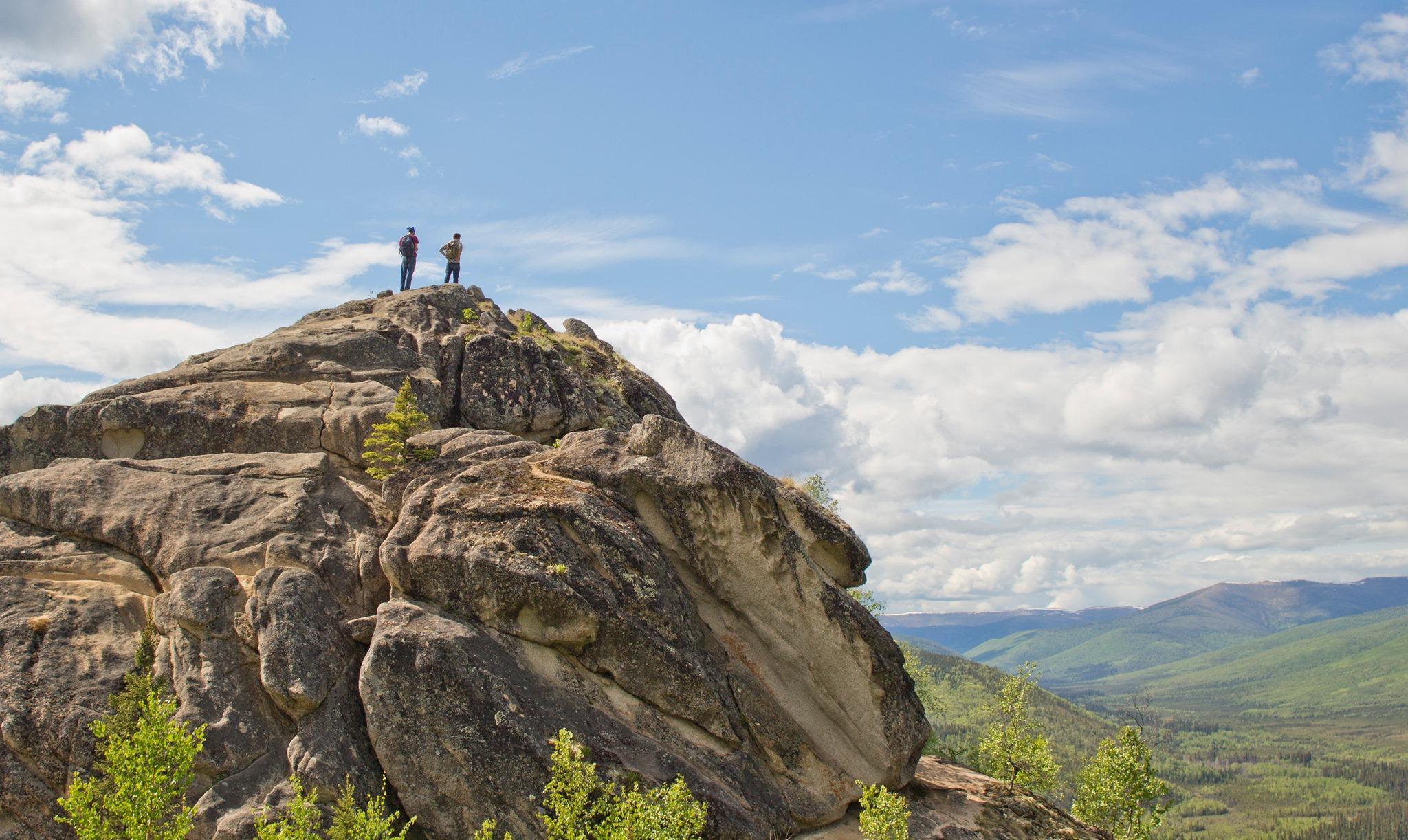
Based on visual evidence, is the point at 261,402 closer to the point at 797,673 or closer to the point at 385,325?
the point at 385,325

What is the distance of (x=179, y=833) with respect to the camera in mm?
22688

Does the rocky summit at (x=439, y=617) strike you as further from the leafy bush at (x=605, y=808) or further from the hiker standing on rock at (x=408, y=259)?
the hiker standing on rock at (x=408, y=259)

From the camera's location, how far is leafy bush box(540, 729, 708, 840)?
2433cm

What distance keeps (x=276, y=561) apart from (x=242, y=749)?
6.61m

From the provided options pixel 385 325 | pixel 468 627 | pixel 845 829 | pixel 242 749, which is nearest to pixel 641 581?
pixel 468 627

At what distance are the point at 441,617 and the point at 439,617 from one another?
41 millimetres

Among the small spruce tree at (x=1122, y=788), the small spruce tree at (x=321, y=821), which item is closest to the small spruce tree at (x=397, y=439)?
the small spruce tree at (x=321, y=821)

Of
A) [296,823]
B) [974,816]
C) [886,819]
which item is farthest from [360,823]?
[974,816]

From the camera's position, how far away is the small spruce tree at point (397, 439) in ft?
117

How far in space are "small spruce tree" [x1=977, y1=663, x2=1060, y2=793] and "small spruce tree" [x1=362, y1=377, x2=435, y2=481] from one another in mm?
35716

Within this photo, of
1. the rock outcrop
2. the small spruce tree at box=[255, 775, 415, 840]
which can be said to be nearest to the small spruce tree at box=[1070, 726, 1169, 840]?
the rock outcrop

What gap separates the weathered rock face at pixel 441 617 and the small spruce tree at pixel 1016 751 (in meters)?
24.0

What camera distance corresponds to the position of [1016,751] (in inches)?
2130

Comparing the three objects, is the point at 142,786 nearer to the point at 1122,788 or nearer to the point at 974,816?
the point at 974,816
